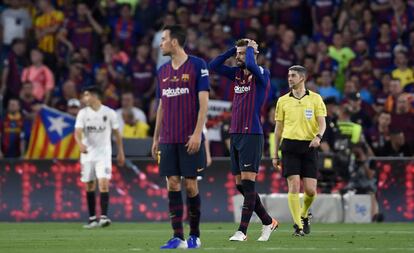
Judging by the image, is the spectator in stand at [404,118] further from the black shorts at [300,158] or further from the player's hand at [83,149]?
the black shorts at [300,158]

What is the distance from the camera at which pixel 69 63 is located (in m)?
29.5

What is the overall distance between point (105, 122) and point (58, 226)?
197 centimetres

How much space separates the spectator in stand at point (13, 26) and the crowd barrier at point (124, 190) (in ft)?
21.0

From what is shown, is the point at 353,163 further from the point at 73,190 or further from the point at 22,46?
the point at 22,46

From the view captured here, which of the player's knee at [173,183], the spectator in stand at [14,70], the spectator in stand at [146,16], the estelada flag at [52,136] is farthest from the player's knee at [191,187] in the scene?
the spectator in stand at [146,16]

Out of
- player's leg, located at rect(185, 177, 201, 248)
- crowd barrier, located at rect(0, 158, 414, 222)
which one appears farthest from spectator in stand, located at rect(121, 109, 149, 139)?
player's leg, located at rect(185, 177, 201, 248)

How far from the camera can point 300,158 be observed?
17.3 metres

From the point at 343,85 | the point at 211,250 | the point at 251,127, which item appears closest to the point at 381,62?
the point at 343,85

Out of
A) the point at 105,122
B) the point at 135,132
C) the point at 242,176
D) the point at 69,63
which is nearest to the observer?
the point at 242,176

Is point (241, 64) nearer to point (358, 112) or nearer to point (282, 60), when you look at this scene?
point (358, 112)

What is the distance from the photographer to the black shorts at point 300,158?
17.2m

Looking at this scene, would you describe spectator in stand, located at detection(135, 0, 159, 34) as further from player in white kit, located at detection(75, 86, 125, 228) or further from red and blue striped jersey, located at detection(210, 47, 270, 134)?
red and blue striped jersey, located at detection(210, 47, 270, 134)

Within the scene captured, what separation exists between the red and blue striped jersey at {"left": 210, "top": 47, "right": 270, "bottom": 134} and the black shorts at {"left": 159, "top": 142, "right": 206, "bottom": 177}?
74.4 inches

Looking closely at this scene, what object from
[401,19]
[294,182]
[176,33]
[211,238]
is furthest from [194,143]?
[401,19]
